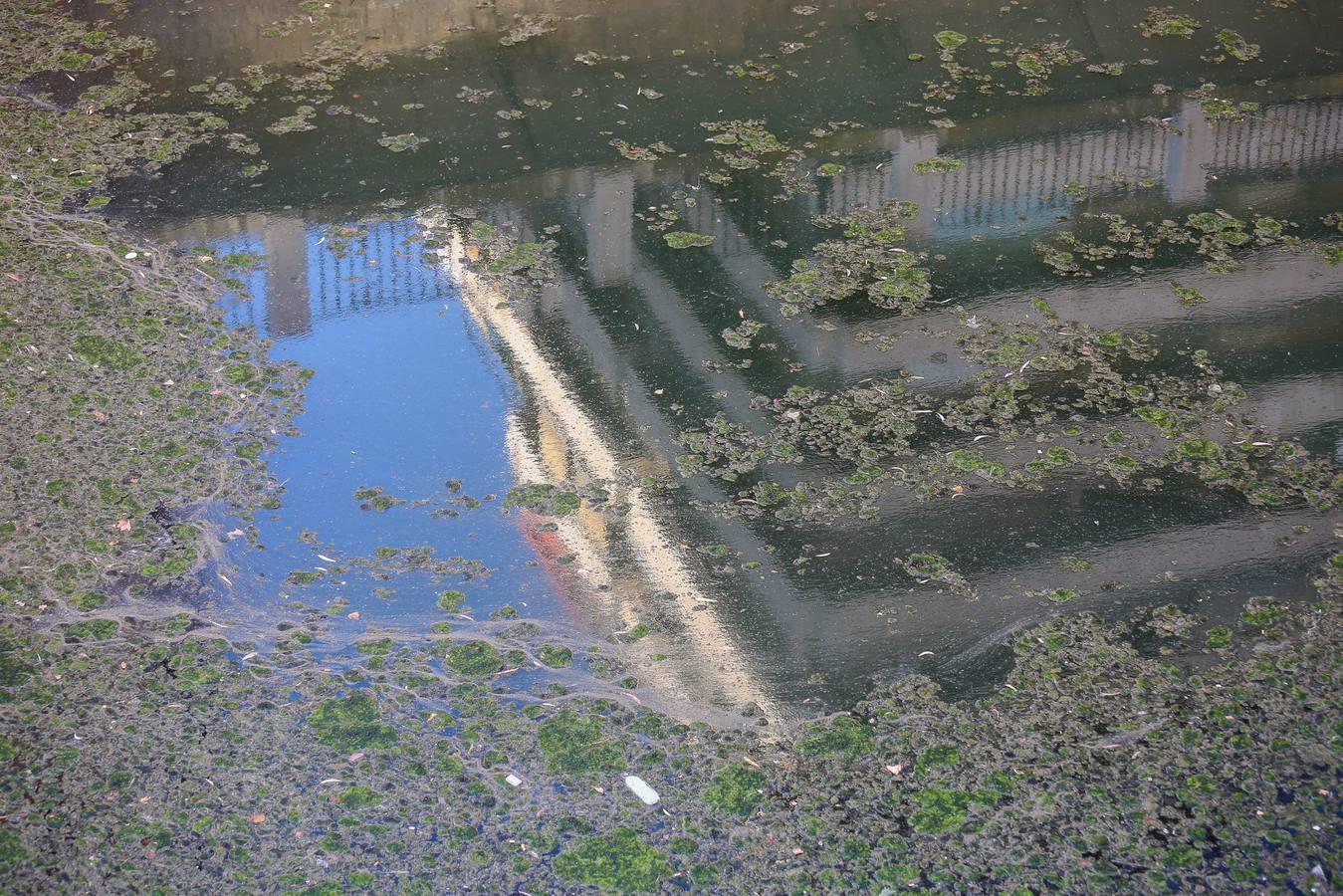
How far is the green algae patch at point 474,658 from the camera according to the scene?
363cm

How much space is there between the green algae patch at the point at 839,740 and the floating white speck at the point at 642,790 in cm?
42

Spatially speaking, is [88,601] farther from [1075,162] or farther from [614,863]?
[1075,162]

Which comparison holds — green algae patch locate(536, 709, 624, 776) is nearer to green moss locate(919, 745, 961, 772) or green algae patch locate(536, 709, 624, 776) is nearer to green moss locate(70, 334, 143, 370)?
green moss locate(919, 745, 961, 772)

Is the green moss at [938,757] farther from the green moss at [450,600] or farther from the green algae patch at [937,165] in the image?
the green algae patch at [937,165]

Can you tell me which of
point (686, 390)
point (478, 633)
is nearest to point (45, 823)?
point (478, 633)

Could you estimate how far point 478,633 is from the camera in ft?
12.3

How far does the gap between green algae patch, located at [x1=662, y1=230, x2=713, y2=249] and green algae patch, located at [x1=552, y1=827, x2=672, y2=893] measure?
10.1ft

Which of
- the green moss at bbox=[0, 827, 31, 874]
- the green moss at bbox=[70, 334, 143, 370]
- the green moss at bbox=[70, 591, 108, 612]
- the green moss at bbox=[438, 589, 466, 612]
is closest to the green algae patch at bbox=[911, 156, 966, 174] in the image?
the green moss at bbox=[438, 589, 466, 612]

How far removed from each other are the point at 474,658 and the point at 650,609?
552 mm

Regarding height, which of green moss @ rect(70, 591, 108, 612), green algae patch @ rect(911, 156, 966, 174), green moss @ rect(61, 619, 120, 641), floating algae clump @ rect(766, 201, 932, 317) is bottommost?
green moss @ rect(61, 619, 120, 641)

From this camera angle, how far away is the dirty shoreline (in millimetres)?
3148

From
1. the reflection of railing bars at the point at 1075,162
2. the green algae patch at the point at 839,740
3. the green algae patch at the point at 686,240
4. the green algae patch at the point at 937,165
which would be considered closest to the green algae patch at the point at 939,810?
the green algae patch at the point at 839,740

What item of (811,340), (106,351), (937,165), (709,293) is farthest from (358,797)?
(937,165)

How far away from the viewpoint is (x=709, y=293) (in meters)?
5.35
